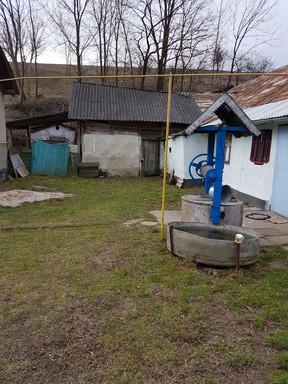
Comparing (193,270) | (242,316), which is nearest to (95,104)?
(193,270)

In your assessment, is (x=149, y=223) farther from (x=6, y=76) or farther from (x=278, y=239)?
(x=6, y=76)

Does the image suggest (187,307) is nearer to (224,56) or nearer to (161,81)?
(161,81)

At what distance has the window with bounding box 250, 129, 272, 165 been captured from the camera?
24.6 ft

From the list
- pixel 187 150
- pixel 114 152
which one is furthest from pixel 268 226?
pixel 114 152

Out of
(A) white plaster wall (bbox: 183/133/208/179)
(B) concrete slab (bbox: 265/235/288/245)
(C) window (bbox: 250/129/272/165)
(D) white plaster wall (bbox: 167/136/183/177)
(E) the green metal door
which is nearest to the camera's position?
(B) concrete slab (bbox: 265/235/288/245)

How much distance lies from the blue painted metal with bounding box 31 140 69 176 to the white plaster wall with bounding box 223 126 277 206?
8.01 metres

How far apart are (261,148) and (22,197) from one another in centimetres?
694

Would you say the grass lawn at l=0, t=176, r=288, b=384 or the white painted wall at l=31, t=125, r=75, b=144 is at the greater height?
the white painted wall at l=31, t=125, r=75, b=144

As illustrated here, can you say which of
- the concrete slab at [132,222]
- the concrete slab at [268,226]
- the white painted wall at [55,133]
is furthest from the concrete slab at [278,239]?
the white painted wall at [55,133]

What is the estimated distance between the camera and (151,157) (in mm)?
15055

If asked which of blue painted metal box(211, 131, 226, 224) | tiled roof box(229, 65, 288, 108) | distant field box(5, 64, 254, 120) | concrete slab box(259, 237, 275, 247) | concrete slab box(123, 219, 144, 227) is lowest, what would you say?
concrete slab box(123, 219, 144, 227)

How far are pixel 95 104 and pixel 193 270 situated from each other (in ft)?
42.0

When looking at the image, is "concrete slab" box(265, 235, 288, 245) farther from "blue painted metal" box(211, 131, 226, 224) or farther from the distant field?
the distant field

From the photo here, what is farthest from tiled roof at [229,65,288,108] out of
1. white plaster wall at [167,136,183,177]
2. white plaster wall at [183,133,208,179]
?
white plaster wall at [167,136,183,177]
